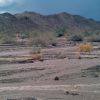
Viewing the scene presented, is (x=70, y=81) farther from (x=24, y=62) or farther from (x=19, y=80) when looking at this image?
(x=24, y=62)

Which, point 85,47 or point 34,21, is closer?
point 85,47

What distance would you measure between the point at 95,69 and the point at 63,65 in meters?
4.95

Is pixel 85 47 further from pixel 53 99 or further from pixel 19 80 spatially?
pixel 53 99

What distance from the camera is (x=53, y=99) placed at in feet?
72.7

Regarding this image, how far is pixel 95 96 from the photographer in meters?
23.0

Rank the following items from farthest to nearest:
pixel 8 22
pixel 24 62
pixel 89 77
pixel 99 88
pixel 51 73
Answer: pixel 8 22, pixel 24 62, pixel 51 73, pixel 89 77, pixel 99 88

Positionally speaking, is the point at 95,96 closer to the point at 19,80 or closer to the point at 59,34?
the point at 19,80

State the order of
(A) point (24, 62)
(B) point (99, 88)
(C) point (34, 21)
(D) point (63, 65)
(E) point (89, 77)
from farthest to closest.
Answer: (C) point (34, 21) < (A) point (24, 62) < (D) point (63, 65) < (E) point (89, 77) < (B) point (99, 88)

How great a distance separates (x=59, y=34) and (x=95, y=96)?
11282cm

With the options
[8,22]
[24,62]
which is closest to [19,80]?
[24,62]

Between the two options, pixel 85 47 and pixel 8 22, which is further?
pixel 8 22

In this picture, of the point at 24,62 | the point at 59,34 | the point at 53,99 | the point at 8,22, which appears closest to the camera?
the point at 53,99

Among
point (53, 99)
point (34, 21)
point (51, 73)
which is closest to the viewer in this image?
point (53, 99)

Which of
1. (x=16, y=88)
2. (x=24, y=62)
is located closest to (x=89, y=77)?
(x=16, y=88)
